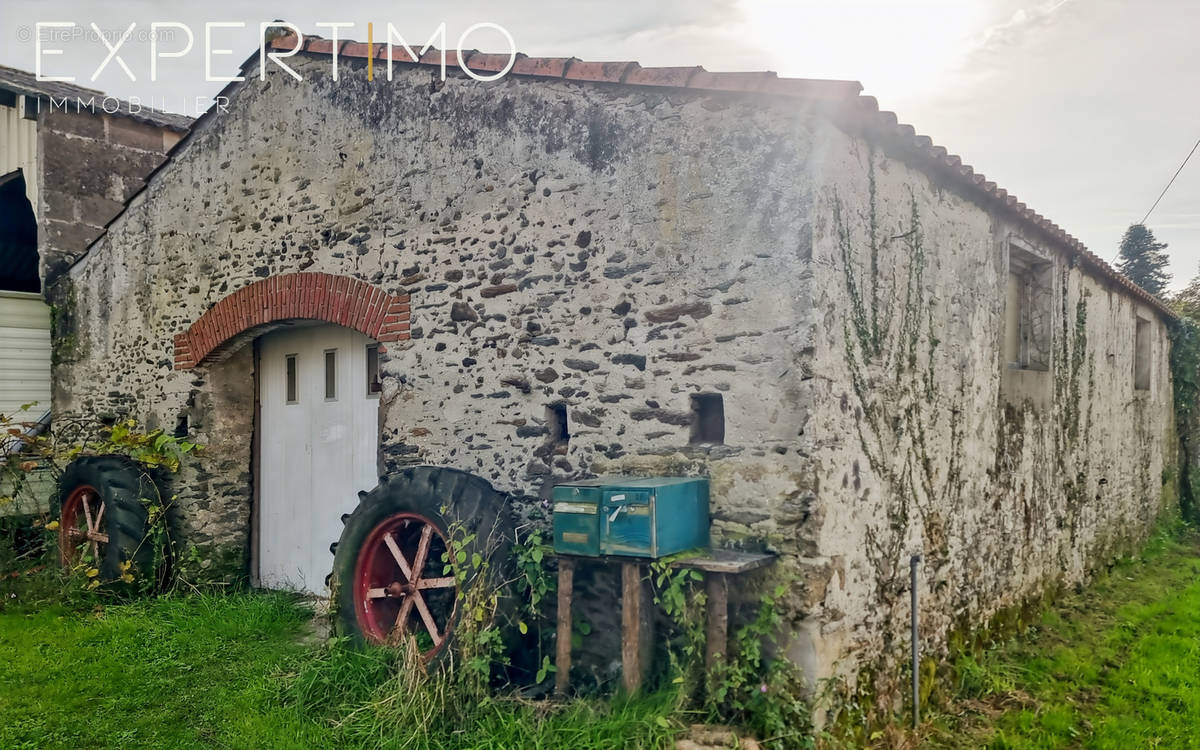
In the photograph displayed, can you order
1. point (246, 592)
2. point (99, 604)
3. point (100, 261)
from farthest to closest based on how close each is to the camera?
point (100, 261) → point (246, 592) → point (99, 604)

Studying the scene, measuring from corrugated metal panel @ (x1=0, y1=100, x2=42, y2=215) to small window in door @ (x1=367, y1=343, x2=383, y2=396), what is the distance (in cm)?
575

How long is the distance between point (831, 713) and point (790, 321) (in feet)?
6.52

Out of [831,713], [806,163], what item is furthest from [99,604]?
[806,163]

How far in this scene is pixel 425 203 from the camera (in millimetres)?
6047

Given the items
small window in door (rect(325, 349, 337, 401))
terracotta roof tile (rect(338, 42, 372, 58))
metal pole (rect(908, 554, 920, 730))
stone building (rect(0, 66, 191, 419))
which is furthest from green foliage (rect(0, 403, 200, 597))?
metal pole (rect(908, 554, 920, 730))

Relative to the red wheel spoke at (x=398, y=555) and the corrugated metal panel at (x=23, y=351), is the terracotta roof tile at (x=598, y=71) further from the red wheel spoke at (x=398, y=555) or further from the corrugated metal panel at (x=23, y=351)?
the corrugated metal panel at (x=23, y=351)

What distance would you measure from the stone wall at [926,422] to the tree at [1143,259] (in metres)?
18.3

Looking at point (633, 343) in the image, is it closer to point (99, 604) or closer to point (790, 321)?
point (790, 321)

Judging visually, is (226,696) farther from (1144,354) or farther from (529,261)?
(1144,354)

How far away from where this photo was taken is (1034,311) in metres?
7.33

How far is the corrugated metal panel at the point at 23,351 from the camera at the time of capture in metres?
9.55

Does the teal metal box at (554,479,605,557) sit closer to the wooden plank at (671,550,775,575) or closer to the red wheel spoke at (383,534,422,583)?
the wooden plank at (671,550,775,575)

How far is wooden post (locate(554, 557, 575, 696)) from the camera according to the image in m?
4.41

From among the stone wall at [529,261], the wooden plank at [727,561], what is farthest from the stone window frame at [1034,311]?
the wooden plank at [727,561]
